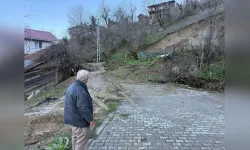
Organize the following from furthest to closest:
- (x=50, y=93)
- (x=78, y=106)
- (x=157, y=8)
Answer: (x=157, y=8)
(x=50, y=93)
(x=78, y=106)

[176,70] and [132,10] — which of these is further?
[132,10]

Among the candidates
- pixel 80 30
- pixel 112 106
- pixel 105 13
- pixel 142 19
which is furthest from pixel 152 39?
pixel 112 106

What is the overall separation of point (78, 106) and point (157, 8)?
103 ft

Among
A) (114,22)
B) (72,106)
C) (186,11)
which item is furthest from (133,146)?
(186,11)

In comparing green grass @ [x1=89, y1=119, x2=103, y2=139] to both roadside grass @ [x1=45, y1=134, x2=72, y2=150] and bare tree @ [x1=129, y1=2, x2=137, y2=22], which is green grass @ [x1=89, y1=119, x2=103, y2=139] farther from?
bare tree @ [x1=129, y1=2, x2=137, y2=22]

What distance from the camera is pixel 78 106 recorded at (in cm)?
338

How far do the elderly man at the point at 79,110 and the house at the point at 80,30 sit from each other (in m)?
21.5

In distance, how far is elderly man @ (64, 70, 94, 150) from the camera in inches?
133

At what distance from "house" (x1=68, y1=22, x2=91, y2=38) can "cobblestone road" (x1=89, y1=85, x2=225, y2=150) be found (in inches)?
703

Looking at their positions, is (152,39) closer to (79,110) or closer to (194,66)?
(194,66)

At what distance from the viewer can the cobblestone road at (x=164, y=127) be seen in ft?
14.8

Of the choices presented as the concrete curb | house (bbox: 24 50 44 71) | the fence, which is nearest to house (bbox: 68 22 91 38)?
the fence

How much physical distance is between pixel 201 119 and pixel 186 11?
1084 inches

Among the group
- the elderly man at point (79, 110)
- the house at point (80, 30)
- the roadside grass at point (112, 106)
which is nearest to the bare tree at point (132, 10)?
the house at point (80, 30)
